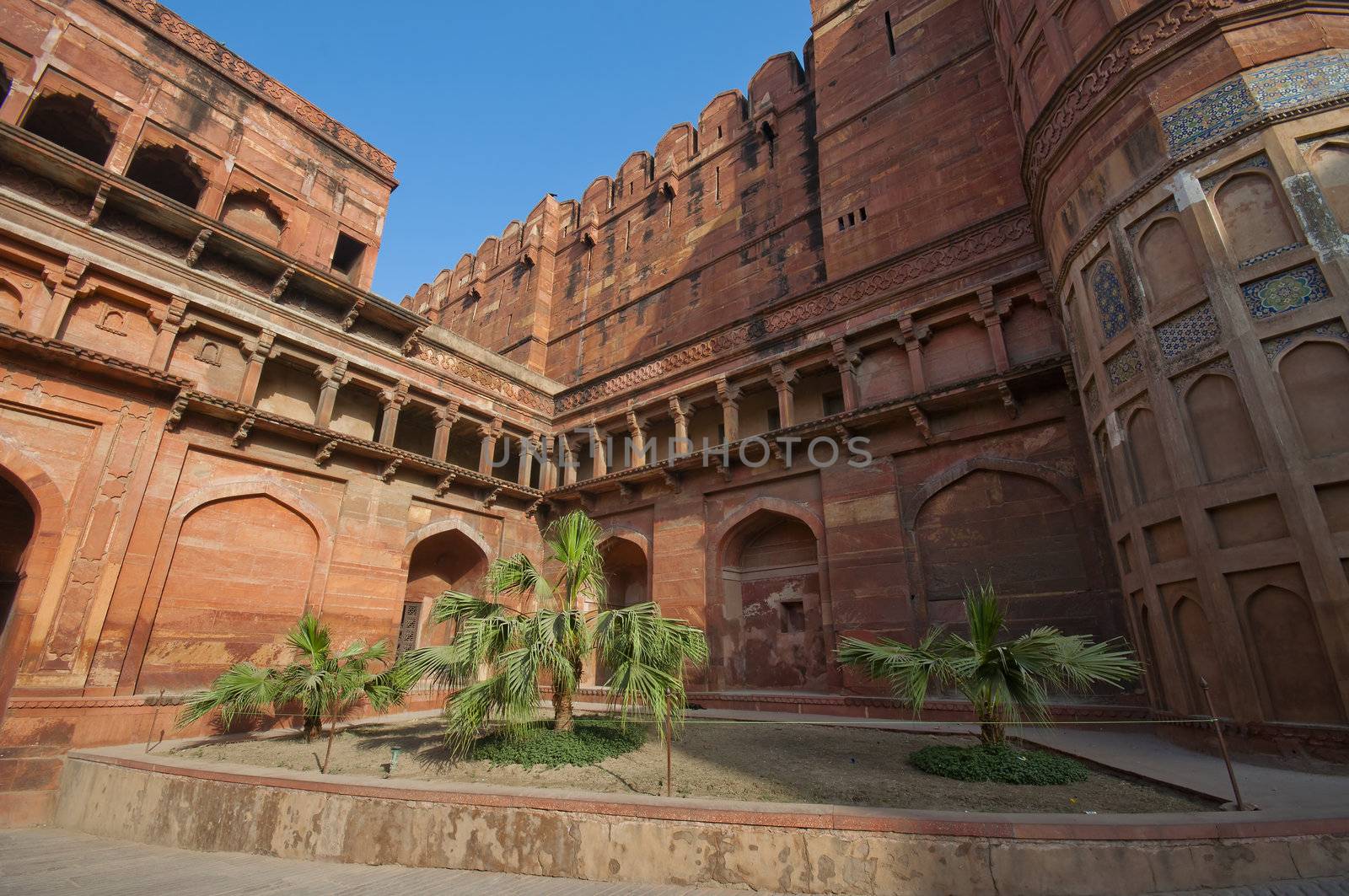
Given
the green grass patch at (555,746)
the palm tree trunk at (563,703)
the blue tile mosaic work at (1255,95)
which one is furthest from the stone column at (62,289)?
the blue tile mosaic work at (1255,95)

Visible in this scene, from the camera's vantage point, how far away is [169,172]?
15352mm

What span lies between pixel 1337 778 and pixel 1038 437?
6.00 m

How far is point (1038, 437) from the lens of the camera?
1055 centimetres

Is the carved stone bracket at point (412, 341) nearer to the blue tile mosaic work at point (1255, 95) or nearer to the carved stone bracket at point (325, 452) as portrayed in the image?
the carved stone bracket at point (325, 452)

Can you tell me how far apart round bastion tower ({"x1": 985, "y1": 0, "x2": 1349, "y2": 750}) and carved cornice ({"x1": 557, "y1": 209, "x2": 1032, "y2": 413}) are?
252 cm

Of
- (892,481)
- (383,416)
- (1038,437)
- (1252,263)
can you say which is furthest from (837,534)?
(383,416)

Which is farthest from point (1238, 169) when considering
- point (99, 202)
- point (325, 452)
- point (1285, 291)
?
point (99, 202)

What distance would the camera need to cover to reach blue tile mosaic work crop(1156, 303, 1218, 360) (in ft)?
23.7

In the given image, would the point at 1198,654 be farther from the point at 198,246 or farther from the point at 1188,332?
the point at 198,246

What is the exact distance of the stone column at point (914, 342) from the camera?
12172 millimetres

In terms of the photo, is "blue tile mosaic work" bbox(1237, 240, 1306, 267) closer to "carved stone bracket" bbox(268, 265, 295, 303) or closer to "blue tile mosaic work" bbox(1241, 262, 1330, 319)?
"blue tile mosaic work" bbox(1241, 262, 1330, 319)

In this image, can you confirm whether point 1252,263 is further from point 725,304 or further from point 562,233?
point 562,233

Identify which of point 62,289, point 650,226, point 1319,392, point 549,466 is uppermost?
point 650,226

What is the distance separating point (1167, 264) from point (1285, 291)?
50.9 inches
